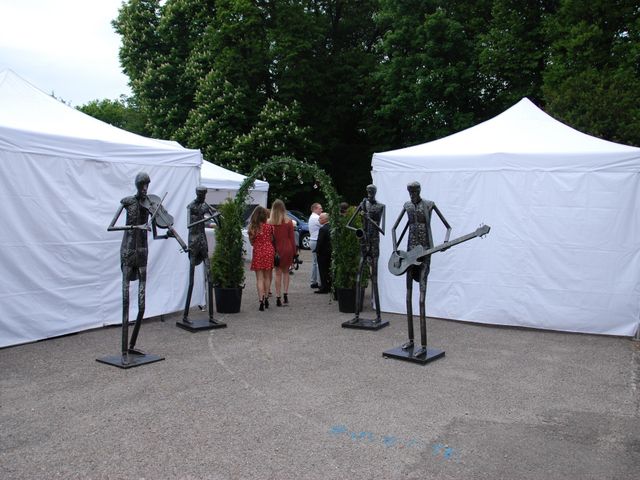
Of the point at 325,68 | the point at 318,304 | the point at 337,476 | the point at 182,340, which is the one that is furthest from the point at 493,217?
the point at 325,68

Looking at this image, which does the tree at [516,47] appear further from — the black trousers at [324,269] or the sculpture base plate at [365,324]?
the sculpture base plate at [365,324]

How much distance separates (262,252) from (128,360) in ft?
12.1

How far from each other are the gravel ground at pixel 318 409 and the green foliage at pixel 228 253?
1702 millimetres

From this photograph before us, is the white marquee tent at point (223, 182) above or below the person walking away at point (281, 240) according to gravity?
above

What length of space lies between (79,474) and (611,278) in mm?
7058

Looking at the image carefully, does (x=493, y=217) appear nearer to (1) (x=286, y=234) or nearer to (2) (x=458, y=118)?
(1) (x=286, y=234)

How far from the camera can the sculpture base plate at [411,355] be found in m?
6.36

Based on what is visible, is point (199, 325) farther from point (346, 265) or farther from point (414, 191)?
point (414, 191)

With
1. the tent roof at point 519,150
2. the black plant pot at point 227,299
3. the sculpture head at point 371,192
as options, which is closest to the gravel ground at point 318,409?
the black plant pot at point 227,299

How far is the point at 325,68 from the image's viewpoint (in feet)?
85.7

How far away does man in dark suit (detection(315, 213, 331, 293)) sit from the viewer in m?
10.8

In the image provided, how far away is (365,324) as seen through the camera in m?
8.12

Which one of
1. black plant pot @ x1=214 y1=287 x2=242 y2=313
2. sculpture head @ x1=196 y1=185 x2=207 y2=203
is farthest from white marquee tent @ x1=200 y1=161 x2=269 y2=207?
sculpture head @ x1=196 y1=185 x2=207 y2=203

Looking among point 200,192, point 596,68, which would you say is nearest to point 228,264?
point 200,192
